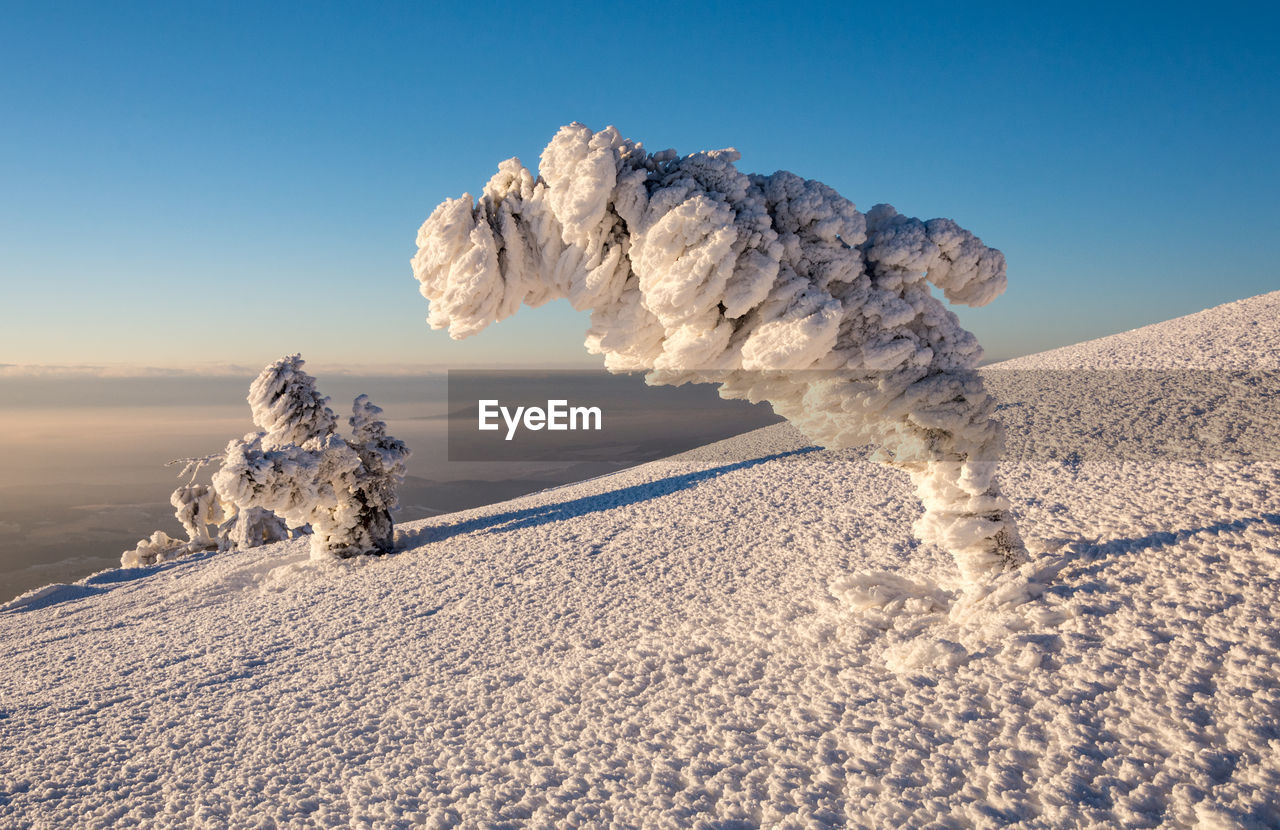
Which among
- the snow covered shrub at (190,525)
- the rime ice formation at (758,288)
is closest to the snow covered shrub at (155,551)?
the snow covered shrub at (190,525)

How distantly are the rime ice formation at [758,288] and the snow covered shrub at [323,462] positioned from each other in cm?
575

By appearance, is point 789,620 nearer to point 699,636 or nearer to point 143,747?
point 699,636

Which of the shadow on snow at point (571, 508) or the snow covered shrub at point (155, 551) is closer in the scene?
the shadow on snow at point (571, 508)

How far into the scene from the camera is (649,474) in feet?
36.4

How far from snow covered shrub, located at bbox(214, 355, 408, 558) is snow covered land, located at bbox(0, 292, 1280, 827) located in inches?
63.9

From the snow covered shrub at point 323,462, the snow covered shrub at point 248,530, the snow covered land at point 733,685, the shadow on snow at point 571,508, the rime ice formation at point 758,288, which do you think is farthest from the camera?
the snow covered shrub at point 248,530

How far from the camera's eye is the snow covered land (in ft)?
9.23

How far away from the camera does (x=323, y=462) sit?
8.80 metres

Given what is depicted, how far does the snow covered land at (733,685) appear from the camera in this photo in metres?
2.81

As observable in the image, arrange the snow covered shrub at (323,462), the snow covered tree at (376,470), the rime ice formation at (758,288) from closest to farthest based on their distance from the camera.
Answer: the rime ice formation at (758,288) < the snow covered shrub at (323,462) < the snow covered tree at (376,470)

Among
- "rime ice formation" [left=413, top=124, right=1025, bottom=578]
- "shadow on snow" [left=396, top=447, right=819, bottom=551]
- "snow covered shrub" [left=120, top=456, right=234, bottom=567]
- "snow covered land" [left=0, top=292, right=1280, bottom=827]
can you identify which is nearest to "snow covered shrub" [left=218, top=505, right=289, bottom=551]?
"snow covered shrub" [left=120, top=456, right=234, bottom=567]

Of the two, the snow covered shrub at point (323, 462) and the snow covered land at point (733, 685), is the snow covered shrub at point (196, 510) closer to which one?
the snow covered shrub at point (323, 462)

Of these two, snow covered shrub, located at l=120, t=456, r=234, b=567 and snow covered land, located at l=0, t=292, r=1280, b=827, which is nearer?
snow covered land, located at l=0, t=292, r=1280, b=827

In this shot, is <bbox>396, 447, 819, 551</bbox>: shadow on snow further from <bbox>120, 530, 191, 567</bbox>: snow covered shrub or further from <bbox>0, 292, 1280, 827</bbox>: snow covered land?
<bbox>120, 530, 191, 567</bbox>: snow covered shrub
